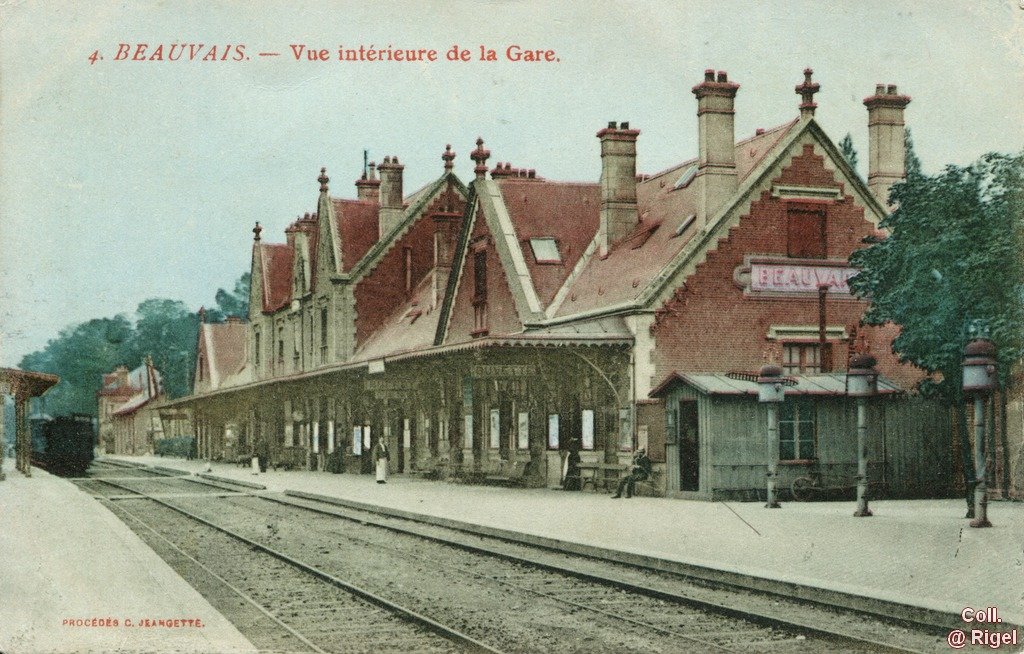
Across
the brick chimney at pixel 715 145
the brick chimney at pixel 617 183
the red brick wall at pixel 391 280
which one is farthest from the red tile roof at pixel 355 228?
the brick chimney at pixel 715 145

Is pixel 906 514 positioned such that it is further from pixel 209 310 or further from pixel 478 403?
pixel 209 310

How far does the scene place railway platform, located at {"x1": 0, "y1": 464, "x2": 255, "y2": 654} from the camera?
10633 mm

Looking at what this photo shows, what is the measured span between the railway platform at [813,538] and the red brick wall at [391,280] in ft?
67.1

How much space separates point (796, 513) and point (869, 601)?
27.3 ft

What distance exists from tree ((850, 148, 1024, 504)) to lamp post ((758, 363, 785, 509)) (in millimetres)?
1930

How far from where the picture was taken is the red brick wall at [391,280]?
44844 millimetres

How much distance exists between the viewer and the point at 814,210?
2481 centimetres

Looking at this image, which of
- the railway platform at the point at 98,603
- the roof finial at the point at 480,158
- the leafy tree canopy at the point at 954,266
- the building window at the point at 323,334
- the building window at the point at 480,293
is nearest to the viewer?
the railway platform at the point at 98,603

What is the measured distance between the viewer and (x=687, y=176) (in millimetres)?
27266

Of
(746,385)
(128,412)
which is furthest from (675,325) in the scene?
(128,412)

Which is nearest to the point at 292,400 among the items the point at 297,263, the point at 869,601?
the point at 297,263

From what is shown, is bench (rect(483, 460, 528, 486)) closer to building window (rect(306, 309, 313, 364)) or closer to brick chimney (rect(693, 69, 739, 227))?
brick chimney (rect(693, 69, 739, 227))

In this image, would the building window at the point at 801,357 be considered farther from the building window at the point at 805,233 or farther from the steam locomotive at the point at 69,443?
the steam locomotive at the point at 69,443

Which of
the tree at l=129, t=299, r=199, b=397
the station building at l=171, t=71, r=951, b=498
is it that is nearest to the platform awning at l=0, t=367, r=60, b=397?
the station building at l=171, t=71, r=951, b=498
